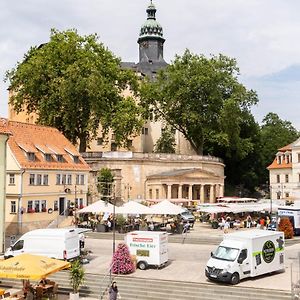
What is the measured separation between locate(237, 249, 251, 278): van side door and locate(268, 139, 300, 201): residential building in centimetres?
4545

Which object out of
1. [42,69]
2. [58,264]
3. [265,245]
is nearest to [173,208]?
[265,245]

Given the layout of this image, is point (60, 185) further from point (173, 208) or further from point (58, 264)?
point (58, 264)

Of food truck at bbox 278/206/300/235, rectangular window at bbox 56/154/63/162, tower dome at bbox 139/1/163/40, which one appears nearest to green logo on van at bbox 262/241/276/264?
food truck at bbox 278/206/300/235

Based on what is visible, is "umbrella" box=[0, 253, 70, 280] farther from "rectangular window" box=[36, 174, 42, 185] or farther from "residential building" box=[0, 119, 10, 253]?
"rectangular window" box=[36, 174, 42, 185]

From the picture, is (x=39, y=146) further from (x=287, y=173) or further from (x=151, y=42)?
(x=151, y=42)

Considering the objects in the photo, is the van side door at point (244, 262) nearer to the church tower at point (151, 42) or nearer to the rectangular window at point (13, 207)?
the rectangular window at point (13, 207)

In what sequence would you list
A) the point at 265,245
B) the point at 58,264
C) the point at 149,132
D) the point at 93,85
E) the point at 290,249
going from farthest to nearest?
the point at 149,132, the point at 93,85, the point at 290,249, the point at 265,245, the point at 58,264

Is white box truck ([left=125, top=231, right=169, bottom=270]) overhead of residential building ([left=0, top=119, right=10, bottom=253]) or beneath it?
beneath

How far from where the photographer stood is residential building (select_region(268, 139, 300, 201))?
230ft

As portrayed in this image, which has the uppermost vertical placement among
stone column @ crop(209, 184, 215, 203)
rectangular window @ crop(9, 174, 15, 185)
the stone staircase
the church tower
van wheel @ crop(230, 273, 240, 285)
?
the church tower

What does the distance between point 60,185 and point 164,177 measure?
60.0 ft

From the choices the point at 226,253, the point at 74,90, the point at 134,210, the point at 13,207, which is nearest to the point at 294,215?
Result: the point at 134,210

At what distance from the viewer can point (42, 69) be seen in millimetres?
63750

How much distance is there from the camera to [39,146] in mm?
47812
